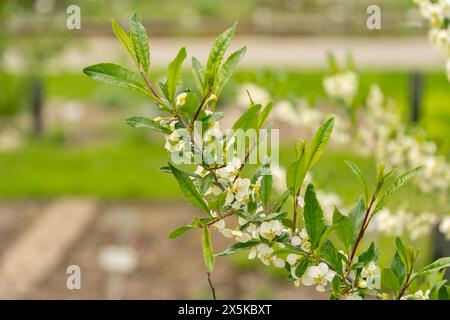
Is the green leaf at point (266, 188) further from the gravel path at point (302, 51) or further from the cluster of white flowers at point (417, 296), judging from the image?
the gravel path at point (302, 51)

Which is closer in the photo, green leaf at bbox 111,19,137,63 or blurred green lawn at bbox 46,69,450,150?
green leaf at bbox 111,19,137,63

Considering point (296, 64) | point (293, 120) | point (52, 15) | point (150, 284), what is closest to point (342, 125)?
point (293, 120)

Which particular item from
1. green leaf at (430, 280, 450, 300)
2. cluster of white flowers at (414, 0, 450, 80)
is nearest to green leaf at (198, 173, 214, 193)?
green leaf at (430, 280, 450, 300)

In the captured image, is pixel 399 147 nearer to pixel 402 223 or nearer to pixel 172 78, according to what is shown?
pixel 402 223

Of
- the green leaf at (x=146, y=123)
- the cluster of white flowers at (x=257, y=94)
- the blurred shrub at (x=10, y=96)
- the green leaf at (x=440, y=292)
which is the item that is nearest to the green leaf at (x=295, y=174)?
the green leaf at (x=146, y=123)

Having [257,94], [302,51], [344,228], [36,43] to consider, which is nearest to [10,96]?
[36,43]

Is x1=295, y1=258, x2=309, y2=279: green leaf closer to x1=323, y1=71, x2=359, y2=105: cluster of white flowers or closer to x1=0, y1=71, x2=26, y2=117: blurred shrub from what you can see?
x1=323, y1=71, x2=359, y2=105: cluster of white flowers
